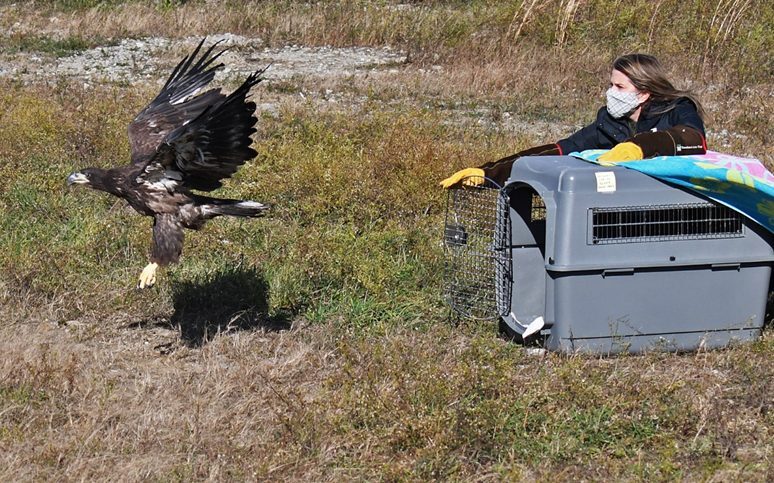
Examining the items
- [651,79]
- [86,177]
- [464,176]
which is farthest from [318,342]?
[651,79]

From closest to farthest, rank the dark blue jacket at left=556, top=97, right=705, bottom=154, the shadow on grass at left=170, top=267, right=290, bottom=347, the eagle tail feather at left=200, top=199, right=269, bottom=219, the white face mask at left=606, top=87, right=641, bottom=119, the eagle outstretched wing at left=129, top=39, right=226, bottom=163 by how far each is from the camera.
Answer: the dark blue jacket at left=556, top=97, right=705, bottom=154
the white face mask at left=606, top=87, right=641, bottom=119
the shadow on grass at left=170, top=267, right=290, bottom=347
the eagle tail feather at left=200, top=199, right=269, bottom=219
the eagle outstretched wing at left=129, top=39, right=226, bottom=163

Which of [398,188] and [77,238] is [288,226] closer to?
[398,188]

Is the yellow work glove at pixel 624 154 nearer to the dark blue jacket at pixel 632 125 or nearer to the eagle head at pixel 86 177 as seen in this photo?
the dark blue jacket at pixel 632 125

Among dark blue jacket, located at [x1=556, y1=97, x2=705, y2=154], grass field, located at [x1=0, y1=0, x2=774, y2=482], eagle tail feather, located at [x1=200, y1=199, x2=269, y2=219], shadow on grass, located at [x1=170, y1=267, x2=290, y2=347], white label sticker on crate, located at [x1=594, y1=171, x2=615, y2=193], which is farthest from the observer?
eagle tail feather, located at [x1=200, y1=199, x2=269, y2=219]

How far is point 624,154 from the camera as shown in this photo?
17.7 feet

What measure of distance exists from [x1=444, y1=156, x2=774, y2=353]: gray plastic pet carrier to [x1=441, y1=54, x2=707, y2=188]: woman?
263mm

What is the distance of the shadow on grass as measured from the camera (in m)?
6.26

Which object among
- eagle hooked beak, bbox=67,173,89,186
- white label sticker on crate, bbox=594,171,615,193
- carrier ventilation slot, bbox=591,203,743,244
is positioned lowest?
eagle hooked beak, bbox=67,173,89,186

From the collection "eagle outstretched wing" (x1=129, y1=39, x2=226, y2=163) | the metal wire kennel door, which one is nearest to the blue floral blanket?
the metal wire kennel door

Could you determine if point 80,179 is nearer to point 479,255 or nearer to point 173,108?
point 173,108

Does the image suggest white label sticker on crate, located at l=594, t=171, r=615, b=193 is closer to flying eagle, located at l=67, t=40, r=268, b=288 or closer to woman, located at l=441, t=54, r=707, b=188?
woman, located at l=441, t=54, r=707, b=188

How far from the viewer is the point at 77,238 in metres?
7.42

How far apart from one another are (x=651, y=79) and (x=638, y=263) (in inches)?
44.4

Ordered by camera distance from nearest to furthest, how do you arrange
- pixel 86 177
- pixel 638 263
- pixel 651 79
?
pixel 638 263 < pixel 651 79 < pixel 86 177
